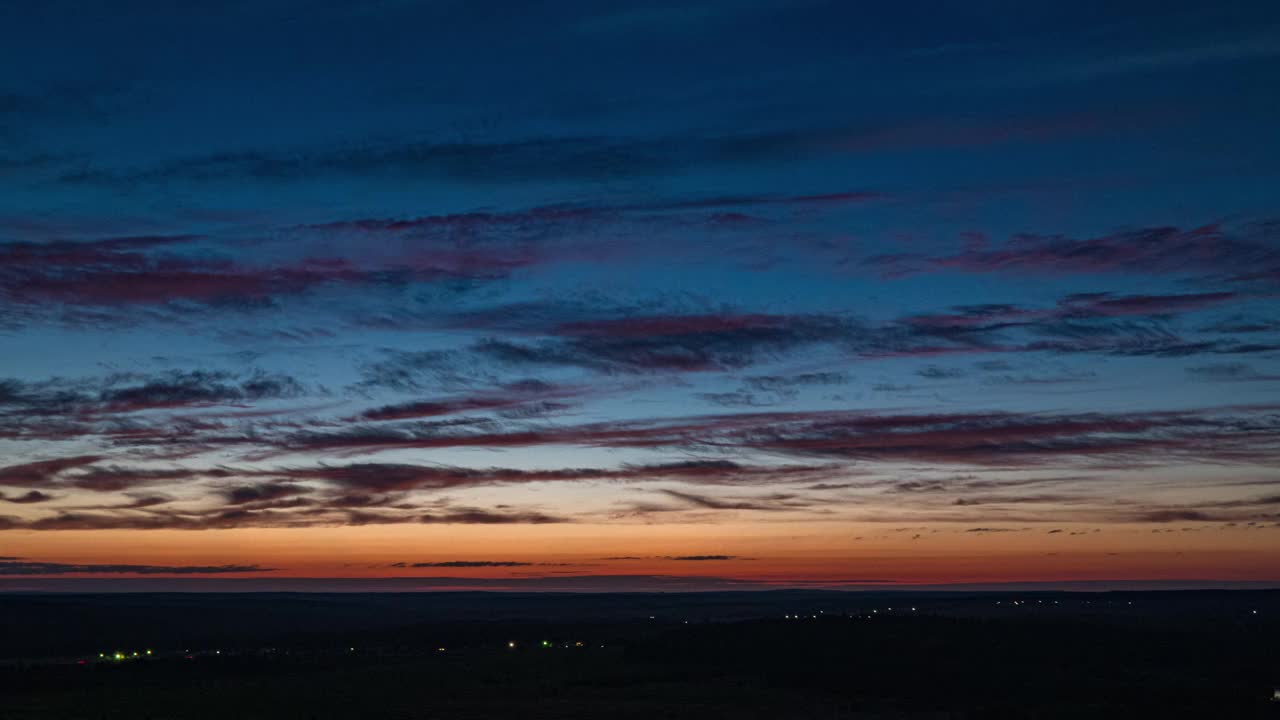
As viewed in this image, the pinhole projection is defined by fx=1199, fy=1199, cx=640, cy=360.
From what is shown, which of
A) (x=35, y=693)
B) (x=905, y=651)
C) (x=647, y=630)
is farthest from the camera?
(x=647, y=630)

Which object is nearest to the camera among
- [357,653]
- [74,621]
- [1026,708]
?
[1026,708]

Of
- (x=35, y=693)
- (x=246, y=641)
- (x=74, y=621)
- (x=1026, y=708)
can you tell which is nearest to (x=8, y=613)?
(x=74, y=621)

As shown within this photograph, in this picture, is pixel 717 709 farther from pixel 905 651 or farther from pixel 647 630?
pixel 647 630

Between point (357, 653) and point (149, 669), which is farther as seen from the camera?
point (357, 653)

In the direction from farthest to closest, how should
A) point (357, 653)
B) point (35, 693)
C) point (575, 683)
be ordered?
point (357, 653)
point (575, 683)
point (35, 693)

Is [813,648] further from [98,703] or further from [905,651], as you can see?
[98,703]

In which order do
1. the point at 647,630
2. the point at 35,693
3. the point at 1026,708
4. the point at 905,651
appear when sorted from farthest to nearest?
the point at 647,630, the point at 905,651, the point at 35,693, the point at 1026,708

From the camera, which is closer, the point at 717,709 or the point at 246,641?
the point at 717,709

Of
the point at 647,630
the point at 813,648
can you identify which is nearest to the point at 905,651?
the point at 813,648

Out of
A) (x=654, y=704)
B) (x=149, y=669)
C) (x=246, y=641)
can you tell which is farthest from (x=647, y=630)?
(x=654, y=704)
